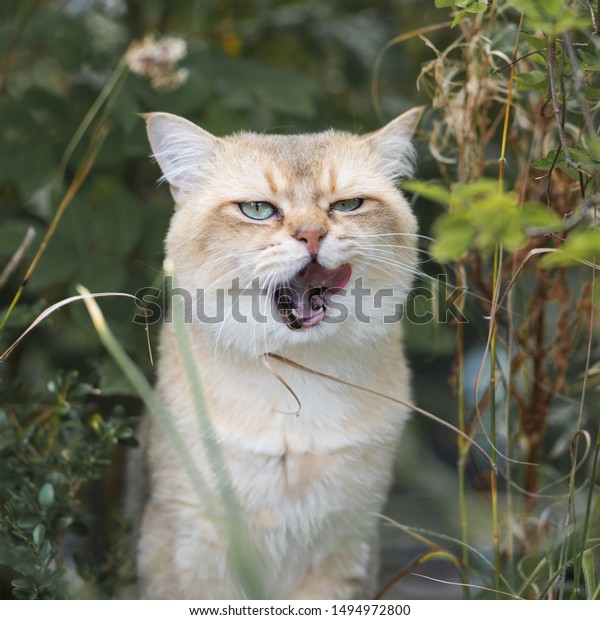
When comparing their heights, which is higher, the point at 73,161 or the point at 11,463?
the point at 73,161

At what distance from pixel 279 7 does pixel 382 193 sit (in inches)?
56.7

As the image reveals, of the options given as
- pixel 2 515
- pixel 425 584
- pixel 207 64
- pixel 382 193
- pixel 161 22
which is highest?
pixel 161 22

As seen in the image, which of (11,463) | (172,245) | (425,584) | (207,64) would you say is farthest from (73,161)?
(425,584)

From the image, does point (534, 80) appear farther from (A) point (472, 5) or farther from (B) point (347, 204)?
(B) point (347, 204)

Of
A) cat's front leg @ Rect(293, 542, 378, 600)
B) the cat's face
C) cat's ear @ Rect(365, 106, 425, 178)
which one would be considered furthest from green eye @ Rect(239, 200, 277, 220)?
cat's front leg @ Rect(293, 542, 378, 600)

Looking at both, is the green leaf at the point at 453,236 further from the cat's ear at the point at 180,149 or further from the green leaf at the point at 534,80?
the cat's ear at the point at 180,149

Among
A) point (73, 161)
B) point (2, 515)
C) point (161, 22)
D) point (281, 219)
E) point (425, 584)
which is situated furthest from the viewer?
point (161, 22)

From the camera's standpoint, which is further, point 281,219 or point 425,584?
point 425,584

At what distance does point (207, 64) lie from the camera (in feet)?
7.27

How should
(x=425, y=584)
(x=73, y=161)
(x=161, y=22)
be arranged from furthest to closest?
(x=161, y=22) → (x=425, y=584) → (x=73, y=161)

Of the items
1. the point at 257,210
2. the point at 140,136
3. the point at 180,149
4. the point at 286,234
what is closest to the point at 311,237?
the point at 286,234

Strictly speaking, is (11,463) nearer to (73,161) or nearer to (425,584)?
(73,161)

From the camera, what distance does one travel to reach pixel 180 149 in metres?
1.58

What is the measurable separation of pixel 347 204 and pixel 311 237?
0.21 metres
